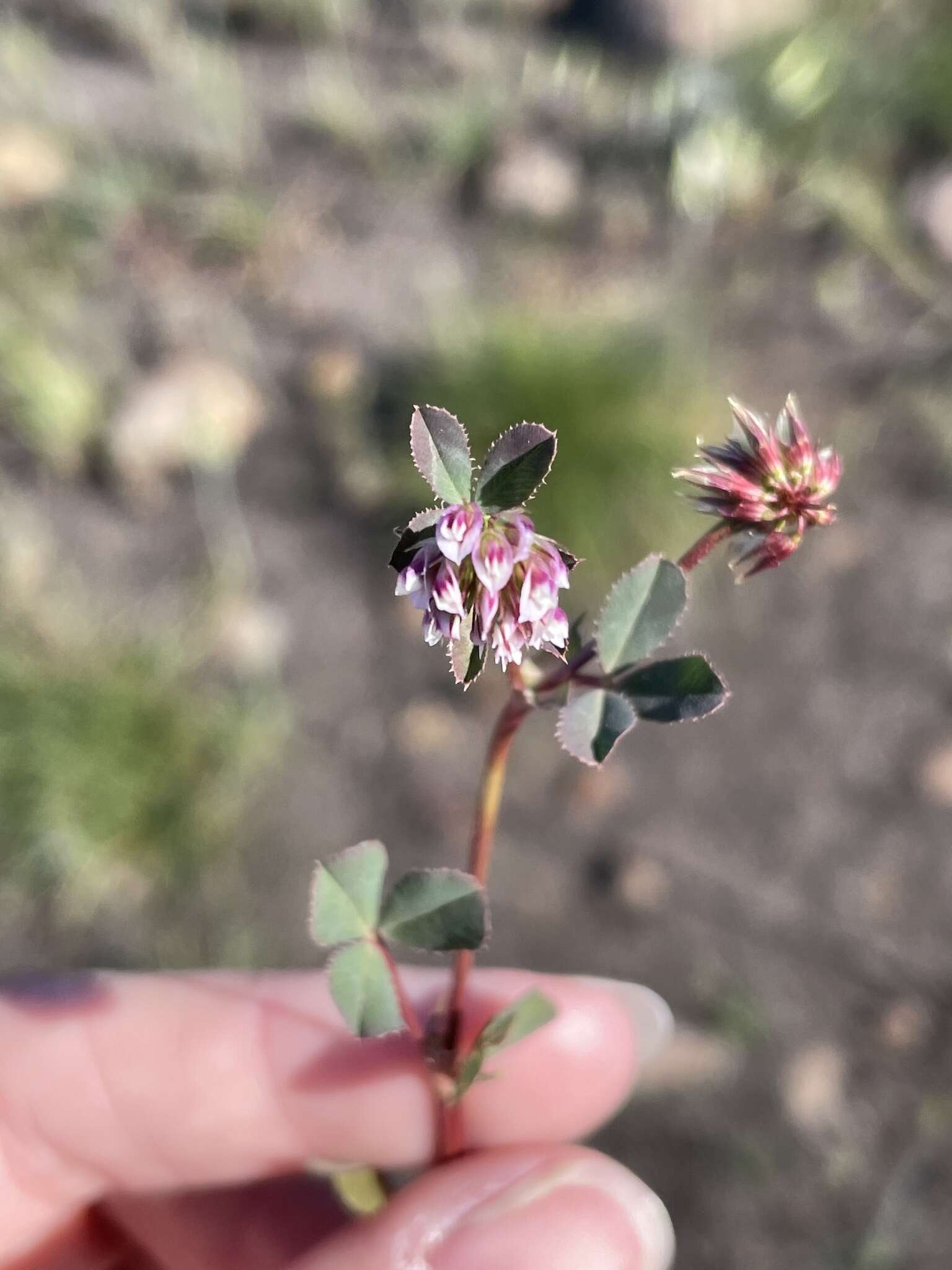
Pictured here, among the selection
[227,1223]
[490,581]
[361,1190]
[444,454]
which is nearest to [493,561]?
[490,581]

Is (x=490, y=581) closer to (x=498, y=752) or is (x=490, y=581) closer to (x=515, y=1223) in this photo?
(x=498, y=752)

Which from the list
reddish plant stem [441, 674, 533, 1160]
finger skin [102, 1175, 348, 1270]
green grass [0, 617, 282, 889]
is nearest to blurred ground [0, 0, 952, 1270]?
green grass [0, 617, 282, 889]

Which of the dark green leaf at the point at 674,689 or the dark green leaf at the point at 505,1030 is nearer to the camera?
the dark green leaf at the point at 674,689

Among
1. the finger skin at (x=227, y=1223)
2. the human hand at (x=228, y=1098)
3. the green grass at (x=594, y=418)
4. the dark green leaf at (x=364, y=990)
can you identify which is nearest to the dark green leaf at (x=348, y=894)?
the dark green leaf at (x=364, y=990)

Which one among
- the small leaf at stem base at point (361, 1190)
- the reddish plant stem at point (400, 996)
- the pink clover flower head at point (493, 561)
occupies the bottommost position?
the small leaf at stem base at point (361, 1190)

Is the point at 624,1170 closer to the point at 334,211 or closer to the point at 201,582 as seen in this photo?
the point at 201,582

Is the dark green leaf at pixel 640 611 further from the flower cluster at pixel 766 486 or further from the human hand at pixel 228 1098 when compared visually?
the human hand at pixel 228 1098
